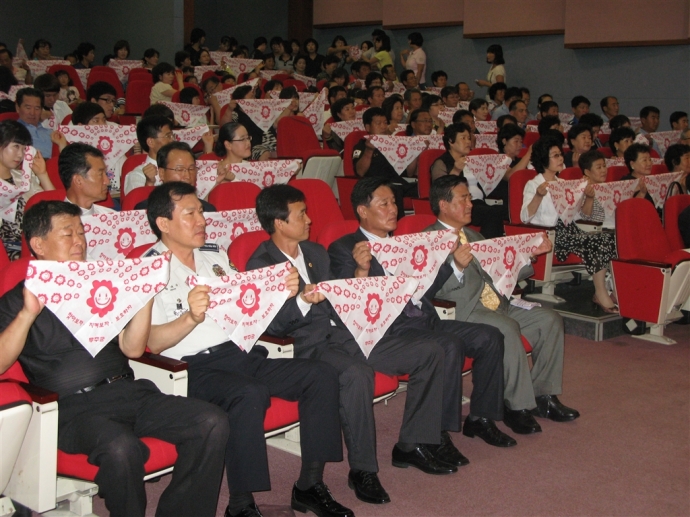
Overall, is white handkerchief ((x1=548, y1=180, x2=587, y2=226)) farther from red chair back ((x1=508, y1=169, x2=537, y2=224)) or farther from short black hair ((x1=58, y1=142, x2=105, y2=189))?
short black hair ((x1=58, y1=142, x2=105, y2=189))

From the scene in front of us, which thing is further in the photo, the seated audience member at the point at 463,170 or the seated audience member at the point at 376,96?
the seated audience member at the point at 376,96

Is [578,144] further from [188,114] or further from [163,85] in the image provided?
[163,85]

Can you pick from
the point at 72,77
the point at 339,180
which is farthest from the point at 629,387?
the point at 72,77

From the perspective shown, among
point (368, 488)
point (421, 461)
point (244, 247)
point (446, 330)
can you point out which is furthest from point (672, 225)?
point (368, 488)

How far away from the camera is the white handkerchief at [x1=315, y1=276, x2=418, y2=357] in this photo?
9.29 ft

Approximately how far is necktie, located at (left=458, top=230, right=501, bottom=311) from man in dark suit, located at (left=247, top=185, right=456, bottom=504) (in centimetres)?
58

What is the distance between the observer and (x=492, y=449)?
3320mm

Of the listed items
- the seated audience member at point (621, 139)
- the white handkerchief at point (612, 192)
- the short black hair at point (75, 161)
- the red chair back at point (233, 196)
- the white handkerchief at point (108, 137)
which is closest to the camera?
the short black hair at point (75, 161)

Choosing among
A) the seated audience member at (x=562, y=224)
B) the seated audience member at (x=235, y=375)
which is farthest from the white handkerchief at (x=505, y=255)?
the seated audience member at (x=562, y=224)

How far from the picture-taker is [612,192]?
5.29m

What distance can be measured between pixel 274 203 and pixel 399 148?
3189mm

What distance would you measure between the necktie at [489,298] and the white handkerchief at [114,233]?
1446 mm

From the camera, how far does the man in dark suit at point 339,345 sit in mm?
3012

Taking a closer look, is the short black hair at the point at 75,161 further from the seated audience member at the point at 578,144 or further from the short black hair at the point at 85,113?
the seated audience member at the point at 578,144
